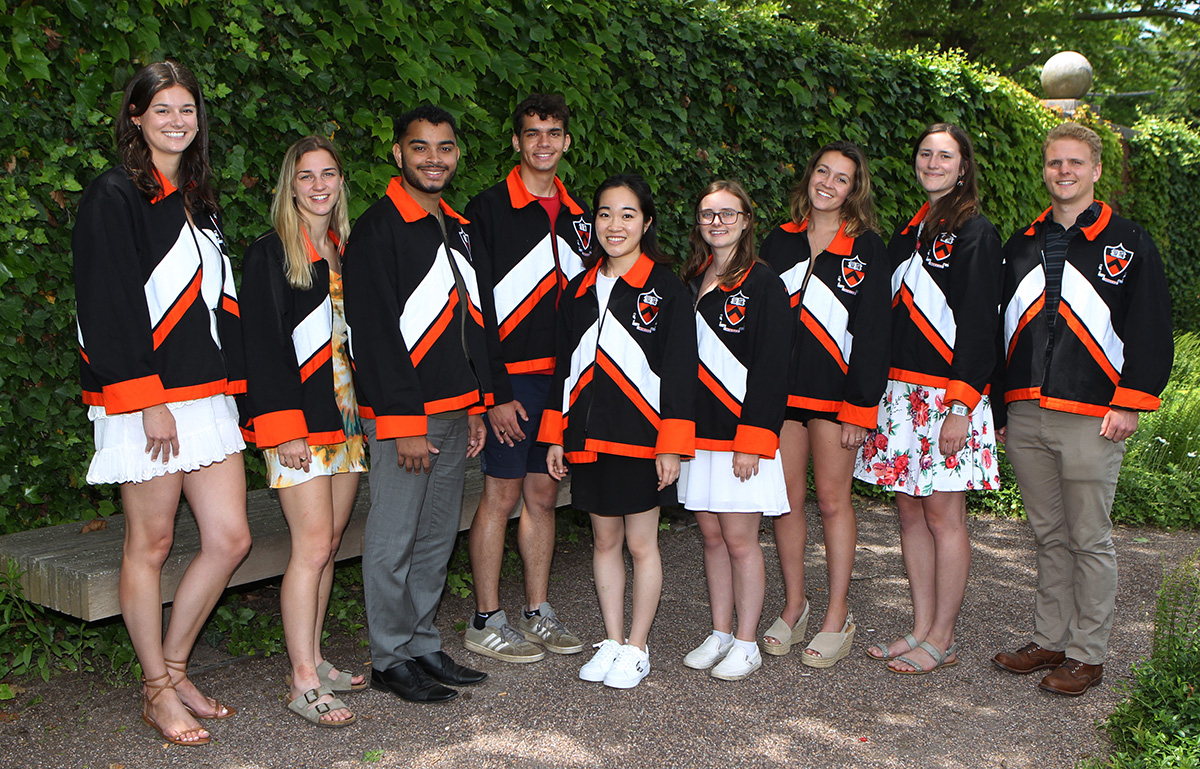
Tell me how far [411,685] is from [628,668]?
795mm

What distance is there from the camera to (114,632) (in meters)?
3.84

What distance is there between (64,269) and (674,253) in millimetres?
3297

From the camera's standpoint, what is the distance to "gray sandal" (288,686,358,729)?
332 cm

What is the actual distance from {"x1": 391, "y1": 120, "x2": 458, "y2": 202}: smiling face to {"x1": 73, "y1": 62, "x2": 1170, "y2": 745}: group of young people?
11mm

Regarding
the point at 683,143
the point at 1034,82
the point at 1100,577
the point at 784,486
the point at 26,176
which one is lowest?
the point at 1100,577

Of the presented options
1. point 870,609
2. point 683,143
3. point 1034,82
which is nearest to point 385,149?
point 683,143

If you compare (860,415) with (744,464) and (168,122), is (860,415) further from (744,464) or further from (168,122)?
(168,122)

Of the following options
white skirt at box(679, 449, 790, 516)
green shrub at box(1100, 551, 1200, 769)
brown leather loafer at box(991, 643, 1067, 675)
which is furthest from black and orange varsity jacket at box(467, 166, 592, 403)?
green shrub at box(1100, 551, 1200, 769)

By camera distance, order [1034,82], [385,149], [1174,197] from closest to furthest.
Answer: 1. [385,149]
2. [1174,197]
3. [1034,82]

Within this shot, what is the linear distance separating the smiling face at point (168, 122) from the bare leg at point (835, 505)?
246 cm

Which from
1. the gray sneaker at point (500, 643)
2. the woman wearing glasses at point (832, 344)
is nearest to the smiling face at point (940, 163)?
the woman wearing glasses at point (832, 344)

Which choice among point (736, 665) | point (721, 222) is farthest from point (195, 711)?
point (721, 222)

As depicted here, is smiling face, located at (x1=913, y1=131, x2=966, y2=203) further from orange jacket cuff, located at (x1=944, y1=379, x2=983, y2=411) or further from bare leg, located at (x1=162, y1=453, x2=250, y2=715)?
bare leg, located at (x1=162, y1=453, x2=250, y2=715)

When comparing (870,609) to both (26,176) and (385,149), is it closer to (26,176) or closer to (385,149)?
(385,149)
